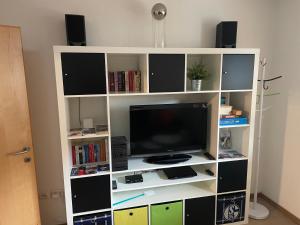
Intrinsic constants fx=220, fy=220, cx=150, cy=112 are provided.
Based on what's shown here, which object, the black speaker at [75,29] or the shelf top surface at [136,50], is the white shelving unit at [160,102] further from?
the black speaker at [75,29]

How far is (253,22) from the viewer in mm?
→ 2582

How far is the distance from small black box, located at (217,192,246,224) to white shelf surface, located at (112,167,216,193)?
0.98ft

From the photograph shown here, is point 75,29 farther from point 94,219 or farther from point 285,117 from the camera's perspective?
point 285,117

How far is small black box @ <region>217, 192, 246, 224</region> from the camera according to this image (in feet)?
7.81

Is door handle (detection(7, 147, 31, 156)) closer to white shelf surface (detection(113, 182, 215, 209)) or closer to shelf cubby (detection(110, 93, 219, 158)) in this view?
shelf cubby (detection(110, 93, 219, 158))

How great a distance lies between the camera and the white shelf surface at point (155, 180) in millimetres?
2188

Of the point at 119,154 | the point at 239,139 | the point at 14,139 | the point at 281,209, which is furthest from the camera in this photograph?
the point at 281,209

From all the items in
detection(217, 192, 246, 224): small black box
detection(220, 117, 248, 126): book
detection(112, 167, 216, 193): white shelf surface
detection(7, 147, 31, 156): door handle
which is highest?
detection(220, 117, 248, 126): book

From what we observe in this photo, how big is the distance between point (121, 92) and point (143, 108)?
0.88 feet

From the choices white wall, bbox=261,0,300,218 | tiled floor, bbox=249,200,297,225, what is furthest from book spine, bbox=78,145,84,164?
white wall, bbox=261,0,300,218

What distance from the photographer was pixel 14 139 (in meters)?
1.88

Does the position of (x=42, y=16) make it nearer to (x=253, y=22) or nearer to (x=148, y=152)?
(x=148, y=152)

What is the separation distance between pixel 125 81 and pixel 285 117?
6.24ft

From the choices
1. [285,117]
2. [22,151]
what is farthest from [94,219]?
[285,117]
